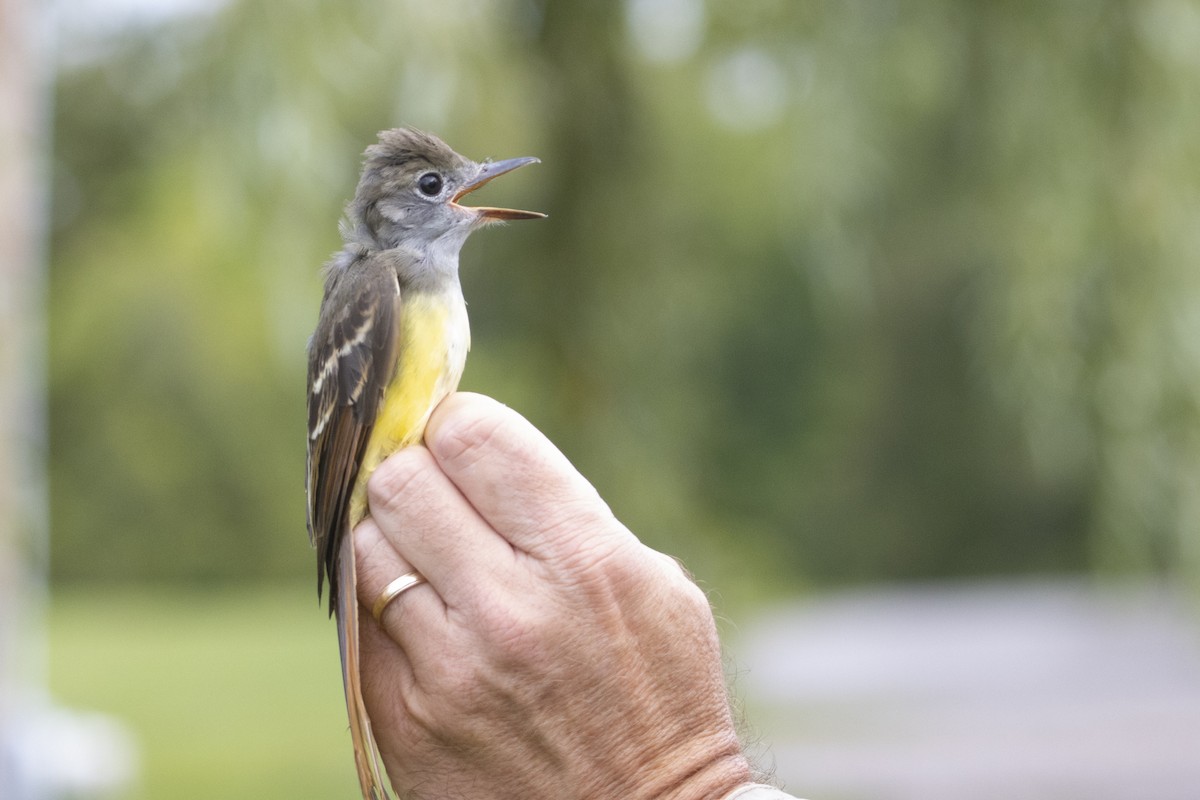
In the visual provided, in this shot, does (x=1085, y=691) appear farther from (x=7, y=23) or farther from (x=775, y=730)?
(x=7, y=23)

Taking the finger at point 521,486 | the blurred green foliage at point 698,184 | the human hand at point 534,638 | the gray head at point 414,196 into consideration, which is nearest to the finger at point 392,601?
the human hand at point 534,638

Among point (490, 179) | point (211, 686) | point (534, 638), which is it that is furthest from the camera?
point (211, 686)

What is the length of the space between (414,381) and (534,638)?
46 centimetres

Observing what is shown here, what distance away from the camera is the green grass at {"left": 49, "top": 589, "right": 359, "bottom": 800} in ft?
36.3

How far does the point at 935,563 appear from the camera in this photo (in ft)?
87.4

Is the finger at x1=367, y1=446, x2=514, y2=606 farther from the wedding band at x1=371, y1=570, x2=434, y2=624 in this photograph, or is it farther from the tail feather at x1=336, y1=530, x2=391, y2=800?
the tail feather at x1=336, y1=530, x2=391, y2=800

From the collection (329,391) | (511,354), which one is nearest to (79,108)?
(511,354)

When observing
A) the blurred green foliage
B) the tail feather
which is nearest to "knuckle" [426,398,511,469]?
the tail feather

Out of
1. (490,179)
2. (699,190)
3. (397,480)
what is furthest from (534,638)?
(699,190)

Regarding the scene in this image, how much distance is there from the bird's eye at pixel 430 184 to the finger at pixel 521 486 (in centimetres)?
49

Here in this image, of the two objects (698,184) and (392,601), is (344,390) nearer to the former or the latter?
(392,601)

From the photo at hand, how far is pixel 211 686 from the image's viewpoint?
17.1 metres

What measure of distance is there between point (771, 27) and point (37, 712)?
16.9 ft

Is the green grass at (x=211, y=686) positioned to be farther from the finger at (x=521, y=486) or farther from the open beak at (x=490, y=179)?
the finger at (x=521, y=486)
